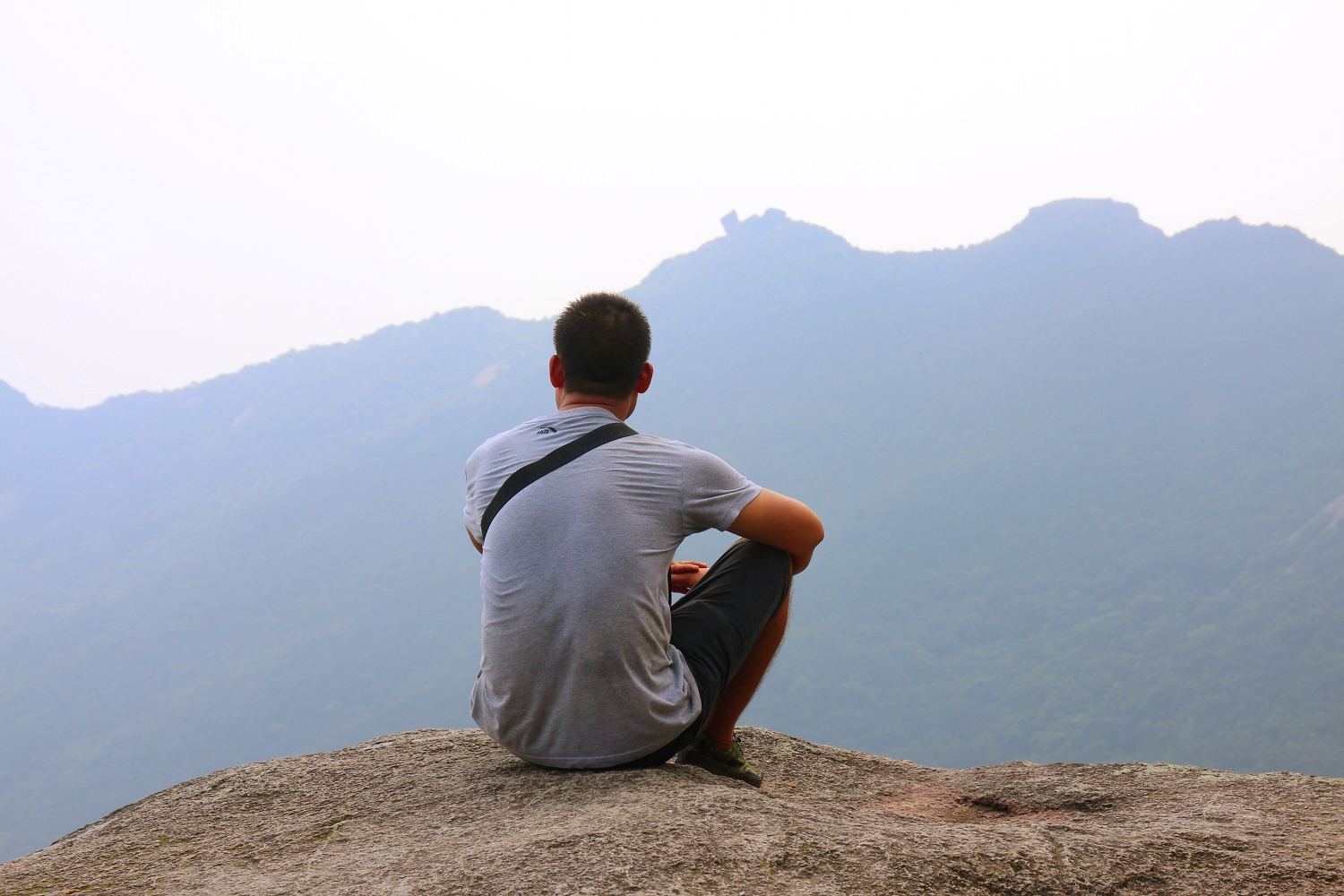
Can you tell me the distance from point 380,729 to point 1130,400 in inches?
3244

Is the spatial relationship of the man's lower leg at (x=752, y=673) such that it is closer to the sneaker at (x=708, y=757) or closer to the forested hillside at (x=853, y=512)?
the sneaker at (x=708, y=757)

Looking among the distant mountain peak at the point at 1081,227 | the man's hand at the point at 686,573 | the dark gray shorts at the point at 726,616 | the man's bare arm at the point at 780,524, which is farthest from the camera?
the distant mountain peak at the point at 1081,227

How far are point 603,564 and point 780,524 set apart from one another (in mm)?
553

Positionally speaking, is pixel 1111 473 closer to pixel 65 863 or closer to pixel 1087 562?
pixel 1087 562

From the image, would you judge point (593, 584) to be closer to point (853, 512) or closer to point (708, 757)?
point (708, 757)

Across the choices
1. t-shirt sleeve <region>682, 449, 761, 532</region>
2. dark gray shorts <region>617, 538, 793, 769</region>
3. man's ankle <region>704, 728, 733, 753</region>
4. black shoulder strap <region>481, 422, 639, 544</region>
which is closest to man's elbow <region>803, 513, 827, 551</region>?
dark gray shorts <region>617, 538, 793, 769</region>

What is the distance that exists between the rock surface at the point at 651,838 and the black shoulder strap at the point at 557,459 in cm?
83

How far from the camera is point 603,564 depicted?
7.25 feet

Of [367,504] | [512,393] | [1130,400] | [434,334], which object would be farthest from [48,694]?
[1130,400]

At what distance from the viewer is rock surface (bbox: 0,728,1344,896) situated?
185 centimetres

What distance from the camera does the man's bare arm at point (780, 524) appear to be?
2387 millimetres

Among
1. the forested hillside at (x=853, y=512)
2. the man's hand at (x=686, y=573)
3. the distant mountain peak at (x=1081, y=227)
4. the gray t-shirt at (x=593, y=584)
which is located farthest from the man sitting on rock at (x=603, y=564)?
the distant mountain peak at (x=1081, y=227)

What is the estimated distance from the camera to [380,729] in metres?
70.6

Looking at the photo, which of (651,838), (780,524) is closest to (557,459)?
(780,524)
